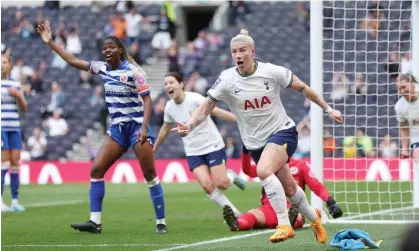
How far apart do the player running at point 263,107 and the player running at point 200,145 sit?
3044mm

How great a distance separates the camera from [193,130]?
12266mm

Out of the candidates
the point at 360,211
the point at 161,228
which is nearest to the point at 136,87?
the point at 161,228

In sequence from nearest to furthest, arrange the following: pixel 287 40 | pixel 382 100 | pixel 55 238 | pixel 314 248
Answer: pixel 314 248 → pixel 55 238 → pixel 382 100 → pixel 287 40

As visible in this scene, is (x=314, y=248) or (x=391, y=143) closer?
(x=314, y=248)

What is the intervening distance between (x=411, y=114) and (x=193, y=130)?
3624 millimetres

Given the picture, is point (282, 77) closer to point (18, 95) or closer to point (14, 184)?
point (18, 95)

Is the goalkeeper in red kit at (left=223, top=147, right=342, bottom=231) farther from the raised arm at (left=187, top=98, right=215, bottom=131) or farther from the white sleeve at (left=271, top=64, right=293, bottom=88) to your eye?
the white sleeve at (left=271, top=64, right=293, bottom=88)

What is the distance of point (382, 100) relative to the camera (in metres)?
19.9

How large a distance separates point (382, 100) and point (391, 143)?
1.43 metres

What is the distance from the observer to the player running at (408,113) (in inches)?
532

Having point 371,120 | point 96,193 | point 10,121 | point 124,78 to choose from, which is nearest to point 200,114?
point 124,78

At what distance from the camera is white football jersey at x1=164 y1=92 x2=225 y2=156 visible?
12.2 metres

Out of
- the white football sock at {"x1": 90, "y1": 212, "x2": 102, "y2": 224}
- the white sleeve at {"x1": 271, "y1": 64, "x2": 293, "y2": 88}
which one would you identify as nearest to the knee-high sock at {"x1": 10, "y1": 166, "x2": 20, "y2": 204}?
the white football sock at {"x1": 90, "y1": 212, "x2": 102, "y2": 224}

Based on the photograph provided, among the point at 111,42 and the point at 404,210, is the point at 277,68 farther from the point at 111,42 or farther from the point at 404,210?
the point at 404,210
